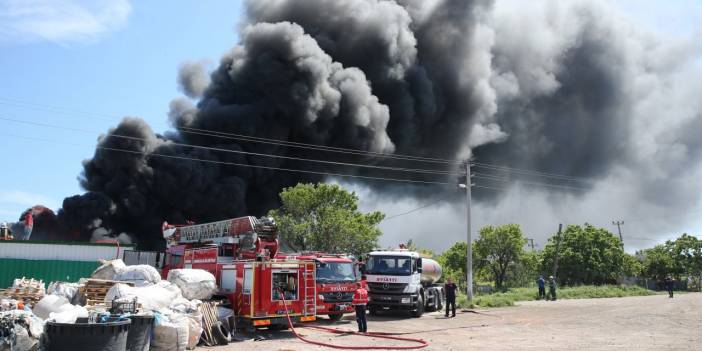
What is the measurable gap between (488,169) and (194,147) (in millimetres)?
29583

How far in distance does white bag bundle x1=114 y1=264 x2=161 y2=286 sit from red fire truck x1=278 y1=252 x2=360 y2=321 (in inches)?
173

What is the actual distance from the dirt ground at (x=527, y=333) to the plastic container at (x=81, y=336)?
4042 millimetres

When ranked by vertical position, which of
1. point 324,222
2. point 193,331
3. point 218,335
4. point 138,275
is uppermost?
point 324,222

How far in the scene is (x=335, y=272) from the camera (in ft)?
57.1

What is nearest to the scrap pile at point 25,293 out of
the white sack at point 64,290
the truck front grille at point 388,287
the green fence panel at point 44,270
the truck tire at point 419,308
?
the white sack at point 64,290

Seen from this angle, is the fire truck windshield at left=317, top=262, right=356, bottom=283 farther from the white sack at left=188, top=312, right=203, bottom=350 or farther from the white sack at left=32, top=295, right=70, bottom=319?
the white sack at left=32, top=295, right=70, bottom=319

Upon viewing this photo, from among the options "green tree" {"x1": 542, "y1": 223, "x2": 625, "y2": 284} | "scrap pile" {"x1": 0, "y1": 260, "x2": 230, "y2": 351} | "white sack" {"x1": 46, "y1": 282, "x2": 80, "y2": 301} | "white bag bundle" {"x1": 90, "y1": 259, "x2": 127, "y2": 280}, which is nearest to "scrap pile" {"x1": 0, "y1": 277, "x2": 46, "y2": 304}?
"scrap pile" {"x1": 0, "y1": 260, "x2": 230, "y2": 351}

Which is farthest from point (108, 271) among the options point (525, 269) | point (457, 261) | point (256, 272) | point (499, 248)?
point (457, 261)

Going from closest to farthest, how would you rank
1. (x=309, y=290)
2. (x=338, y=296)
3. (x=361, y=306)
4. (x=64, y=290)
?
1. (x=64, y=290)
2. (x=361, y=306)
3. (x=309, y=290)
4. (x=338, y=296)

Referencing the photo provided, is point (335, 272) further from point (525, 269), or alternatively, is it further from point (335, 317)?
point (525, 269)

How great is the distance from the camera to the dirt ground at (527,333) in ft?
39.1

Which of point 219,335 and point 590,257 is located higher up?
point 590,257

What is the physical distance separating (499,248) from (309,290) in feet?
148

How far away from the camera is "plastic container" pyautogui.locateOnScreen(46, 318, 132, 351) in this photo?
7.88 m
